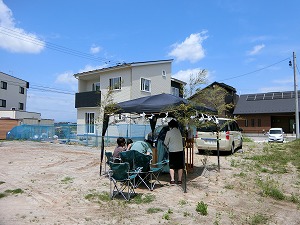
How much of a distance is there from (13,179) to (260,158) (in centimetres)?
909

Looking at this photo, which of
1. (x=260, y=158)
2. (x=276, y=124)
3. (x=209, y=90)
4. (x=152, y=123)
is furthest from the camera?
(x=276, y=124)

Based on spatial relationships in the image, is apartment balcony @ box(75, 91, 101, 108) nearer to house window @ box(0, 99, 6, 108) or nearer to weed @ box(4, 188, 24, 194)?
weed @ box(4, 188, 24, 194)

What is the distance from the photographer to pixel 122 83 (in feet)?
63.7

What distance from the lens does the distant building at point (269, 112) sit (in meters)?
36.6

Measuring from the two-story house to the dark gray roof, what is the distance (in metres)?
18.1

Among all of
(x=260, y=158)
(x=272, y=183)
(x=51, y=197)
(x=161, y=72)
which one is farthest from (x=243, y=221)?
(x=161, y=72)

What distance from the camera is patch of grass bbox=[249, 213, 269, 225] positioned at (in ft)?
14.6

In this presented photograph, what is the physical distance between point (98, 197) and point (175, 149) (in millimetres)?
2228

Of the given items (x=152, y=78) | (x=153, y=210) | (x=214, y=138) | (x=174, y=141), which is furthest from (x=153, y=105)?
(x=152, y=78)

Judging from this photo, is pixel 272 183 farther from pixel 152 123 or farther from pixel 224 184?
pixel 152 123

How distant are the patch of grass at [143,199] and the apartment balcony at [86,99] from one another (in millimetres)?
17079

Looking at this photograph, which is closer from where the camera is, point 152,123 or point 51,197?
point 51,197

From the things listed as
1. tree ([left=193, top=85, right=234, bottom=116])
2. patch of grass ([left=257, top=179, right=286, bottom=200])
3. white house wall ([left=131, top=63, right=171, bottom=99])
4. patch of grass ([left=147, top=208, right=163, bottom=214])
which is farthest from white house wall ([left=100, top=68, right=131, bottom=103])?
patch of grass ([left=147, top=208, right=163, bottom=214])

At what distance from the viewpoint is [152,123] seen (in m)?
9.73
